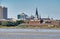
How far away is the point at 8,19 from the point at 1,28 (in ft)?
3.98

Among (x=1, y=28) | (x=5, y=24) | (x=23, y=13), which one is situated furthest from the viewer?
(x=23, y=13)

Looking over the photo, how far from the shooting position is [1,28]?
22.3m

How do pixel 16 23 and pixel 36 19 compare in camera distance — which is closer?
pixel 16 23

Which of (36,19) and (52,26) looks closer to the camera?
(52,26)

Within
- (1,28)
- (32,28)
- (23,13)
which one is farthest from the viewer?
(23,13)

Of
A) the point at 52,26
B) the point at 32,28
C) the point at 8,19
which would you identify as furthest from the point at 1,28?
the point at 52,26

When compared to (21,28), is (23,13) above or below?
above

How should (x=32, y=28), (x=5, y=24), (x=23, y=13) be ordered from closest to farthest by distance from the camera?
(x=5, y=24) < (x=32, y=28) < (x=23, y=13)

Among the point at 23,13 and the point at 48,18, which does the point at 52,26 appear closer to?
the point at 48,18

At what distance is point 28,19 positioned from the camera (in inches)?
962

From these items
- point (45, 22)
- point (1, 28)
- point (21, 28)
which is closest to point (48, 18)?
point (45, 22)

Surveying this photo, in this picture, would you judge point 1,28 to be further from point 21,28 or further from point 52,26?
point 52,26

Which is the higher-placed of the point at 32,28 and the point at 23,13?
the point at 23,13

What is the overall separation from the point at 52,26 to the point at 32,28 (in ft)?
7.95
